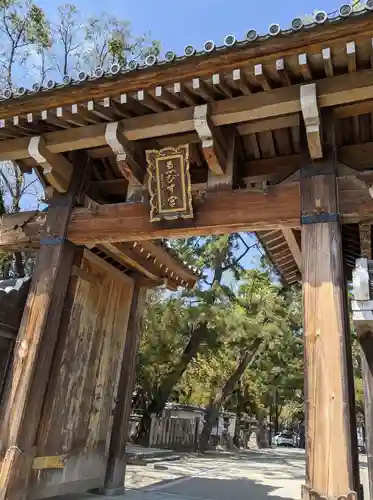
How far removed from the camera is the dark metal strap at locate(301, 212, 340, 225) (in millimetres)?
4566

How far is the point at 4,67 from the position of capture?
15.1 metres

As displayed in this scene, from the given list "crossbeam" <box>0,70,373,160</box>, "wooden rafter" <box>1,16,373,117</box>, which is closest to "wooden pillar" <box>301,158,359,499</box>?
"crossbeam" <box>0,70,373,160</box>

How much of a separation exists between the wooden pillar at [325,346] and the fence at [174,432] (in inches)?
596

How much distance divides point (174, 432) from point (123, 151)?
16.7 meters

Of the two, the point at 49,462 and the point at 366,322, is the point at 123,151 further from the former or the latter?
the point at 49,462

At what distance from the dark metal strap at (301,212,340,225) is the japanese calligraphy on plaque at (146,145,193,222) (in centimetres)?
134

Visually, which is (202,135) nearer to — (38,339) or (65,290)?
(65,290)

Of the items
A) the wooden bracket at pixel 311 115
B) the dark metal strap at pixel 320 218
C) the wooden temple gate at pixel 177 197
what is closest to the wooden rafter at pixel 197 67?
the wooden temple gate at pixel 177 197

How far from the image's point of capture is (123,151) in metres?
5.49

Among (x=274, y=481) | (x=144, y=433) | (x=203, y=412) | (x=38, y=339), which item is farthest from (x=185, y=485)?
(x=203, y=412)

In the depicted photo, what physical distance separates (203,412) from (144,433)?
3.89m

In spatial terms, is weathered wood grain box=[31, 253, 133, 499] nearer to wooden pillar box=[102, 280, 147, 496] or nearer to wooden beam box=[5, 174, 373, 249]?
wooden pillar box=[102, 280, 147, 496]

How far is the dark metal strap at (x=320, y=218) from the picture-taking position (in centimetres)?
457

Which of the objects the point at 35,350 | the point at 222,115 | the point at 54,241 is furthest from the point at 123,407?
the point at 222,115
